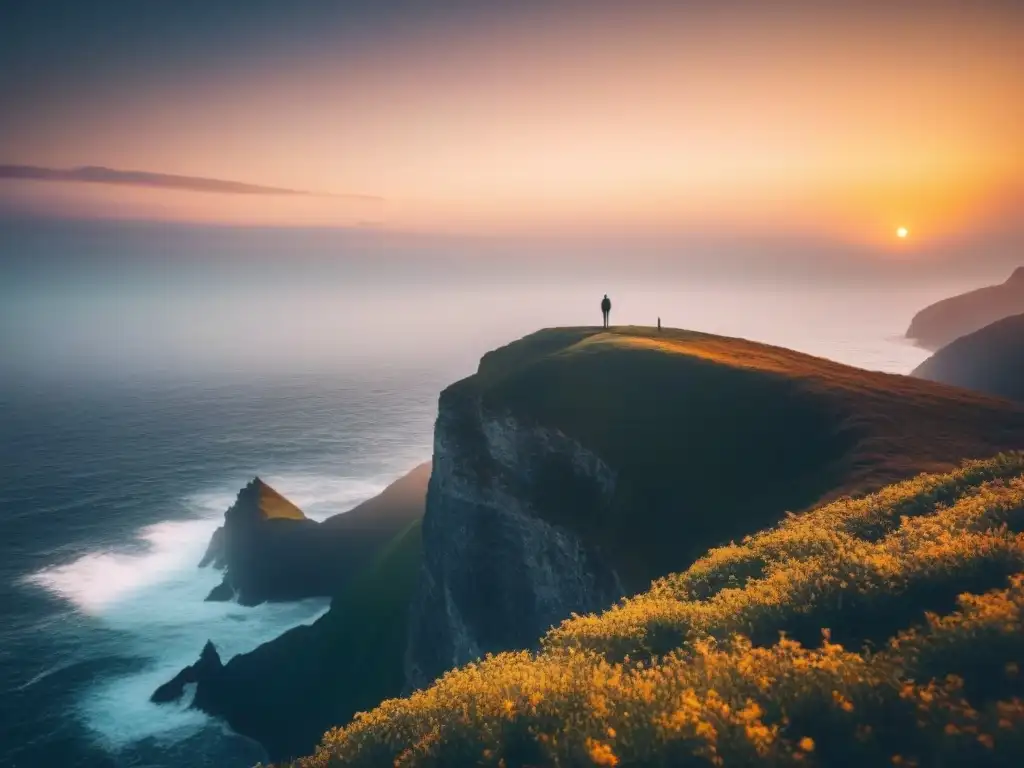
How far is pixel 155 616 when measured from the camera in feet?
303

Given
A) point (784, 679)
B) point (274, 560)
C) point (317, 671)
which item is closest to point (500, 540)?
point (317, 671)

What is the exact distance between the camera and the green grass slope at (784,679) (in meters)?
8.71

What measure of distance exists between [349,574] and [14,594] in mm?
52697

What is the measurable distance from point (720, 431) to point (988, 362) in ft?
499

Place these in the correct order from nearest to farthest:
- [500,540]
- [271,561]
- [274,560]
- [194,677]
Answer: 1. [500,540]
2. [194,677]
3. [271,561]
4. [274,560]

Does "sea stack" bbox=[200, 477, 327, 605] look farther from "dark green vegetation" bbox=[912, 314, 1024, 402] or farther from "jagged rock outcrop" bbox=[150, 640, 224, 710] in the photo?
"dark green vegetation" bbox=[912, 314, 1024, 402]

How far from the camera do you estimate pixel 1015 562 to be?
12.7 meters

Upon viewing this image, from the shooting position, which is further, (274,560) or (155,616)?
(274,560)

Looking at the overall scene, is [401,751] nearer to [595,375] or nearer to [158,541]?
[595,375]

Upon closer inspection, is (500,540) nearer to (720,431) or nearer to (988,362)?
A: (720,431)

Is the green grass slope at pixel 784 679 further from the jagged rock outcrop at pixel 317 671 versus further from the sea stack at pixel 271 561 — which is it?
the sea stack at pixel 271 561

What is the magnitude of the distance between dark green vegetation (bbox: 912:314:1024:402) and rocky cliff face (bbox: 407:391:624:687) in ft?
408

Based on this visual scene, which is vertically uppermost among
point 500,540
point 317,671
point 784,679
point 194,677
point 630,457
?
point 784,679

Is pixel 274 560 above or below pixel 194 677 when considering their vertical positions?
above
